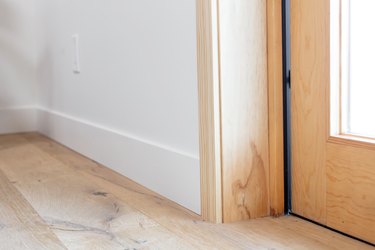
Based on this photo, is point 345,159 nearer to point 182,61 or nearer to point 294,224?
point 294,224

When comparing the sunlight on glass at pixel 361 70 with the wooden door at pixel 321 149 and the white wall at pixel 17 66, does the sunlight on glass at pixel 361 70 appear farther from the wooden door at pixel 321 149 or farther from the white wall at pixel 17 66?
the white wall at pixel 17 66

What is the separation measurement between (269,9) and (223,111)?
0.24 metres

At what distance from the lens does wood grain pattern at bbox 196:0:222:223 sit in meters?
1.17

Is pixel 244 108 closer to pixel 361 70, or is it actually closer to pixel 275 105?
pixel 275 105

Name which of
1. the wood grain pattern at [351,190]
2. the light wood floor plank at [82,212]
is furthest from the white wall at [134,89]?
the wood grain pattern at [351,190]

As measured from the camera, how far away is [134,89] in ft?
5.23

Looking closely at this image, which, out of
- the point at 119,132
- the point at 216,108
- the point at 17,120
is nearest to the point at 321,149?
the point at 216,108

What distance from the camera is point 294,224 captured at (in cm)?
118

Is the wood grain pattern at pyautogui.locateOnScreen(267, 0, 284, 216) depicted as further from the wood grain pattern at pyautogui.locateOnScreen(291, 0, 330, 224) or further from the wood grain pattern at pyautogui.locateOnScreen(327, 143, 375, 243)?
the wood grain pattern at pyautogui.locateOnScreen(327, 143, 375, 243)

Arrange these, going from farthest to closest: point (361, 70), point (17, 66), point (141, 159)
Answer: point (17, 66) → point (141, 159) → point (361, 70)

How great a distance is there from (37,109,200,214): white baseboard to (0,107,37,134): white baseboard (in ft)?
1.52

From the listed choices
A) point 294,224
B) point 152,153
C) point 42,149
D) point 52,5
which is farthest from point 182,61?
point 52,5

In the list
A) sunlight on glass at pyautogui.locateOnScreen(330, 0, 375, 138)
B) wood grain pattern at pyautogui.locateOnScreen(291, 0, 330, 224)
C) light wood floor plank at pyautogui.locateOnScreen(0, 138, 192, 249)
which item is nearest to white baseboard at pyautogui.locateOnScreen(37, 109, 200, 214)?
light wood floor plank at pyautogui.locateOnScreen(0, 138, 192, 249)

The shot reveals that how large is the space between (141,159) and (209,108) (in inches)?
17.0
